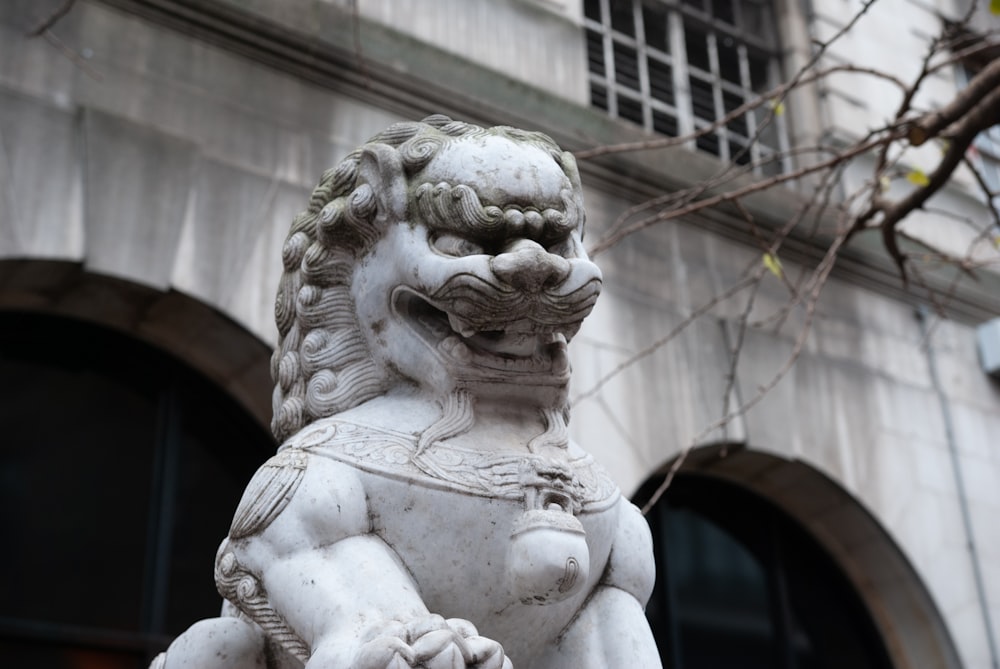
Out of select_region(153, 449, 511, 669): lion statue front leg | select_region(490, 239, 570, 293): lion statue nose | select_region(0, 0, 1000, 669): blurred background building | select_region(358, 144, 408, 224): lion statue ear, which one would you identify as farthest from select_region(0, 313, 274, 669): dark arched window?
select_region(490, 239, 570, 293): lion statue nose

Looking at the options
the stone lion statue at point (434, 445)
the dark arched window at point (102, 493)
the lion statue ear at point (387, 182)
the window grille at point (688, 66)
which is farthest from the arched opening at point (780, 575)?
the lion statue ear at point (387, 182)

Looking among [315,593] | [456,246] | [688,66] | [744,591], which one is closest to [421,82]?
[688,66]

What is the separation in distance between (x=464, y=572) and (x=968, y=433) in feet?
22.2

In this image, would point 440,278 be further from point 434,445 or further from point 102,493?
point 102,493

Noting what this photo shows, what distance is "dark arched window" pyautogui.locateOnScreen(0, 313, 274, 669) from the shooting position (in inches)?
214

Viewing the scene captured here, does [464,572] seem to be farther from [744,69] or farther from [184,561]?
[744,69]

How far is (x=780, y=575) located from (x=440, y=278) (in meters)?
5.85

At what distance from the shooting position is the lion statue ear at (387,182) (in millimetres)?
2748

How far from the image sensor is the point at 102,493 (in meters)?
5.71

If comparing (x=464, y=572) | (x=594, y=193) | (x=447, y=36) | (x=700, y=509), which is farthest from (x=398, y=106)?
(x=464, y=572)

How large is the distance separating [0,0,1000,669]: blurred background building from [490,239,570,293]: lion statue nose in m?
3.12

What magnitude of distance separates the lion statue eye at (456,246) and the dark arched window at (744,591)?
15.7 feet

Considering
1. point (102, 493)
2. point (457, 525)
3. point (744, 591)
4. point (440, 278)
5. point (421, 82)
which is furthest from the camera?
point (744, 591)

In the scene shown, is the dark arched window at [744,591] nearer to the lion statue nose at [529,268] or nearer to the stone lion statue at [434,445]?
the stone lion statue at [434,445]
